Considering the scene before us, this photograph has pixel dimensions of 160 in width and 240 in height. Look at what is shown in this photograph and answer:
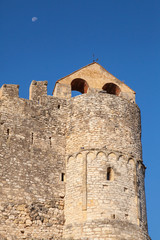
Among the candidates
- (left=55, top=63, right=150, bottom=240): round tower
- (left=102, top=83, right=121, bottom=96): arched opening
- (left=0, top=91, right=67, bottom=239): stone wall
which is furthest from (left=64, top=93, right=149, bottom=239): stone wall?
(left=102, top=83, right=121, bottom=96): arched opening

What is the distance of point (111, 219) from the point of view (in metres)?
23.3

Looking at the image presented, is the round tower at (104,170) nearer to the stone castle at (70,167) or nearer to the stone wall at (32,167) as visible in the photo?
the stone castle at (70,167)

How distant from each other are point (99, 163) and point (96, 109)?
9.67ft

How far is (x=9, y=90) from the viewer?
85.0 feet

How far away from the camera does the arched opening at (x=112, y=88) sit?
2938cm

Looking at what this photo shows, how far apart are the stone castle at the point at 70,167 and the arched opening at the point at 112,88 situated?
72.3 inches

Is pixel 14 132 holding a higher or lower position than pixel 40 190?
higher

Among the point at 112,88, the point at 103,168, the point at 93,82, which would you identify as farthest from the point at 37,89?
the point at 103,168

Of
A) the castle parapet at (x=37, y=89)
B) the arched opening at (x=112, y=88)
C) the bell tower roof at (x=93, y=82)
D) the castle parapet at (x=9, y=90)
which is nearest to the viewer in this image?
the castle parapet at (x=9, y=90)

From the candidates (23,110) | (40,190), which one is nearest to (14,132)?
(23,110)

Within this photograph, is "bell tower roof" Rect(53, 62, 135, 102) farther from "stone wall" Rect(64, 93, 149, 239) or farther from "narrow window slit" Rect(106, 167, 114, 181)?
"narrow window slit" Rect(106, 167, 114, 181)

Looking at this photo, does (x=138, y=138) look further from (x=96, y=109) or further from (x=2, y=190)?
(x=2, y=190)

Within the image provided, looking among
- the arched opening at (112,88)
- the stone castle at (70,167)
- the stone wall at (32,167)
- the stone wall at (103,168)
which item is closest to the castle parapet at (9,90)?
the stone castle at (70,167)

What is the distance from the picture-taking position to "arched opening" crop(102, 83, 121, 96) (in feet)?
96.4
